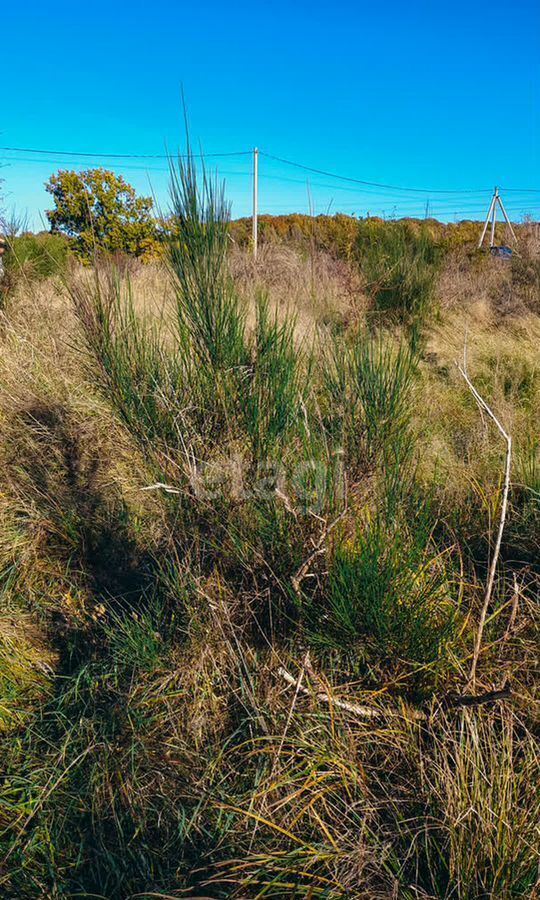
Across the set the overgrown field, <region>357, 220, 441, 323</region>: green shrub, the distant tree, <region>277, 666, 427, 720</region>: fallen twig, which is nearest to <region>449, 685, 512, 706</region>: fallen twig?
the overgrown field

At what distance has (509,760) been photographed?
4.93ft

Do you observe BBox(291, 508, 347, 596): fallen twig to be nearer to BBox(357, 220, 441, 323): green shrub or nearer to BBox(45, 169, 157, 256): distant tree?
BBox(357, 220, 441, 323): green shrub

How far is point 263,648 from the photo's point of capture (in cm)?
207

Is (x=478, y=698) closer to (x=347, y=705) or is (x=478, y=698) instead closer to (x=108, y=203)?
(x=347, y=705)

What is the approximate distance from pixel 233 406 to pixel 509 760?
1.40 meters

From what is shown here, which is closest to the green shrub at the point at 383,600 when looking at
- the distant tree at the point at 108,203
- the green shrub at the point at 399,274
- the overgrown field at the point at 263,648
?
the overgrown field at the point at 263,648

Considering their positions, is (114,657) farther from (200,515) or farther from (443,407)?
(443,407)

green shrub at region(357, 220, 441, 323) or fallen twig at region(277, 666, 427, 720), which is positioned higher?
green shrub at region(357, 220, 441, 323)

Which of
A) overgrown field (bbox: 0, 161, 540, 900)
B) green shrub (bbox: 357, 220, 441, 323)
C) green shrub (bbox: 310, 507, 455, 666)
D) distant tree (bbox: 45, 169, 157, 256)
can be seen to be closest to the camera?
overgrown field (bbox: 0, 161, 540, 900)

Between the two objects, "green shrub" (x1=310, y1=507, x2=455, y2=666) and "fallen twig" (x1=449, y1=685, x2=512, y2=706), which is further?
"green shrub" (x1=310, y1=507, x2=455, y2=666)

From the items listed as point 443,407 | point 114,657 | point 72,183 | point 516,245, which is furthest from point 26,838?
point 72,183

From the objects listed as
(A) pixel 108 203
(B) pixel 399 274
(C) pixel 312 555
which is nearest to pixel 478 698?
(C) pixel 312 555

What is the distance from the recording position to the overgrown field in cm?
149

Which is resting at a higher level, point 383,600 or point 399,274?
point 399,274
